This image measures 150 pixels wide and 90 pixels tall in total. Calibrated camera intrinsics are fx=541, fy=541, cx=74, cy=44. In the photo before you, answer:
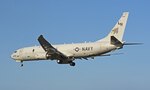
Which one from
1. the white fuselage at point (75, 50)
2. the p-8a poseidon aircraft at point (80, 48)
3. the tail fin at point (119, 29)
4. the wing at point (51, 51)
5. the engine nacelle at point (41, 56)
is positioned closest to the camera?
the p-8a poseidon aircraft at point (80, 48)

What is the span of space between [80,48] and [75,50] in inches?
53.8

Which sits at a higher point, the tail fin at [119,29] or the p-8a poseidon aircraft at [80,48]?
the tail fin at [119,29]

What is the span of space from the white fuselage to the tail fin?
3.36m

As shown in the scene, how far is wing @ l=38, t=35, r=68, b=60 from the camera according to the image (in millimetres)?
110125

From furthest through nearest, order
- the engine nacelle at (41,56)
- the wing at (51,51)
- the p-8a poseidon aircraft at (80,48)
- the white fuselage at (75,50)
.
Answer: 1. the engine nacelle at (41,56)
2. the wing at (51,51)
3. the white fuselage at (75,50)
4. the p-8a poseidon aircraft at (80,48)

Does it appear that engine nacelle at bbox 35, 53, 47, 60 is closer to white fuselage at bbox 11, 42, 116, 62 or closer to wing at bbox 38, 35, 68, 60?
white fuselage at bbox 11, 42, 116, 62

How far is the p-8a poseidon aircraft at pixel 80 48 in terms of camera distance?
108375mm

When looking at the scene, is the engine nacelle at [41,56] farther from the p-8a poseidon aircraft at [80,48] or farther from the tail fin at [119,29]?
the tail fin at [119,29]

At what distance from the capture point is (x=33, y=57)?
117 meters

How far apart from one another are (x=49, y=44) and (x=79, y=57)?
22.4 ft

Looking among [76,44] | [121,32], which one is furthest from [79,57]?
[121,32]

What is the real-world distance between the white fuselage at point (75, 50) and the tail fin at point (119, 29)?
11.0ft

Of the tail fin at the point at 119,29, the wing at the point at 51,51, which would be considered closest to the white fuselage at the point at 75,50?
the wing at the point at 51,51

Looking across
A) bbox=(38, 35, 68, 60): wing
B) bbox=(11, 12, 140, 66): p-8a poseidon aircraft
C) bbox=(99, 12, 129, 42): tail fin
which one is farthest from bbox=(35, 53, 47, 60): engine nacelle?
bbox=(99, 12, 129, 42): tail fin
